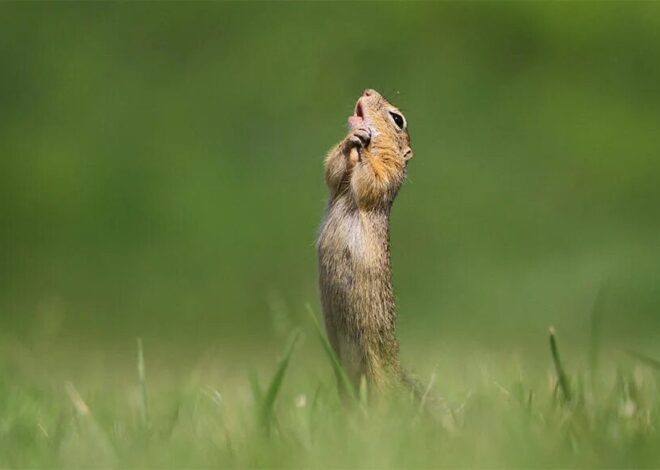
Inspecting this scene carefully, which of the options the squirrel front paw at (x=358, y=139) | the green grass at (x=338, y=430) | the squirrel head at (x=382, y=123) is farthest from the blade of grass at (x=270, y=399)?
the squirrel head at (x=382, y=123)

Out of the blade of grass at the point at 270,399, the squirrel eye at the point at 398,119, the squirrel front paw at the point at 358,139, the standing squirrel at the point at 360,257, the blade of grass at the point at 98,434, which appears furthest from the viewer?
the squirrel eye at the point at 398,119

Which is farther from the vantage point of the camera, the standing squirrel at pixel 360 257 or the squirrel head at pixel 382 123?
the squirrel head at pixel 382 123

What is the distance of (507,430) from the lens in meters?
2.71

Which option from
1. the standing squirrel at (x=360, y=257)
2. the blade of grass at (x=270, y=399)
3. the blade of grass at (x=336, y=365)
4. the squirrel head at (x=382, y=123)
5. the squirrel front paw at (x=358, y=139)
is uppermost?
the squirrel head at (x=382, y=123)

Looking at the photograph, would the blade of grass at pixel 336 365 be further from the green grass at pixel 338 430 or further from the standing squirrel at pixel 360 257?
the standing squirrel at pixel 360 257

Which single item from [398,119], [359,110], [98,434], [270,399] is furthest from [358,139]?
[98,434]

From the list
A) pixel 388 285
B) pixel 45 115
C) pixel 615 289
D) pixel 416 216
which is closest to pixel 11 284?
pixel 45 115

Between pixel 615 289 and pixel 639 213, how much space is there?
3.61 feet

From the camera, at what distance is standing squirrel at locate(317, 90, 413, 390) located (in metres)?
3.95

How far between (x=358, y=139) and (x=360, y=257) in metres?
0.58

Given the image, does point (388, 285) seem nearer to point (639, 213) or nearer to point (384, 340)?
point (384, 340)

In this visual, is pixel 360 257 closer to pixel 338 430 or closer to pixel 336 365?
pixel 336 365

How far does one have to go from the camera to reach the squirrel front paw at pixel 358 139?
447 cm

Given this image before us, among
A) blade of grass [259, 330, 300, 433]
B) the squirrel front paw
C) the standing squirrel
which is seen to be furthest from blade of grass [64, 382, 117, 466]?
the squirrel front paw
